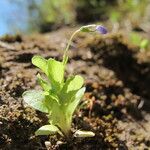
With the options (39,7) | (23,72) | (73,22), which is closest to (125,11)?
(73,22)

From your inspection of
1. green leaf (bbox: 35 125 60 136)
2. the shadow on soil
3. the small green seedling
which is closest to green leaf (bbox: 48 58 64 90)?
the small green seedling

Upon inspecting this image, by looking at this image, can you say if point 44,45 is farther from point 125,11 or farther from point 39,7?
point 39,7

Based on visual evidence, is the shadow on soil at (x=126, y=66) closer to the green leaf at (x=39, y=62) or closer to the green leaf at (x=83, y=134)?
the green leaf at (x=83, y=134)

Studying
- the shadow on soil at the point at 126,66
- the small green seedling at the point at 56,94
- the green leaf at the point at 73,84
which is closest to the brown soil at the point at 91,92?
the shadow on soil at the point at 126,66

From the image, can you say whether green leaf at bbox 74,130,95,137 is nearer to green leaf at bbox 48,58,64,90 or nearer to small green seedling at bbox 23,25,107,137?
small green seedling at bbox 23,25,107,137

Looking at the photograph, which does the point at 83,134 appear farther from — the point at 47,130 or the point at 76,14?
the point at 76,14
